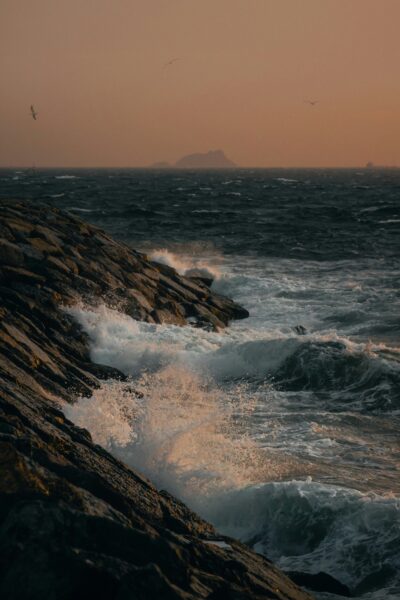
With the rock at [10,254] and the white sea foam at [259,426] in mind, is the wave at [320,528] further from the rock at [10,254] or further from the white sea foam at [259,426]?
the rock at [10,254]

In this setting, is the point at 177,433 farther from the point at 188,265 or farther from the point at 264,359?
the point at 188,265

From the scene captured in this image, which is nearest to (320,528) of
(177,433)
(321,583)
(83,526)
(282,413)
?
(321,583)

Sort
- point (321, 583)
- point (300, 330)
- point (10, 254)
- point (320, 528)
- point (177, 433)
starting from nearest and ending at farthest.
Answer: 1. point (321, 583)
2. point (320, 528)
3. point (177, 433)
4. point (10, 254)
5. point (300, 330)

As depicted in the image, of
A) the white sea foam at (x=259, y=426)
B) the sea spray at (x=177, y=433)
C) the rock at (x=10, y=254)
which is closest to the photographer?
the white sea foam at (x=259, y=426)

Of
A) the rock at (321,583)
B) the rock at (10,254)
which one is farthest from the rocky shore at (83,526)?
the rock at (10,254)

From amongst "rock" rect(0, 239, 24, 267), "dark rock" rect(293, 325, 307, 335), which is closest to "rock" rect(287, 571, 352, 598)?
"rock" rect(0, 239, 24, 267)

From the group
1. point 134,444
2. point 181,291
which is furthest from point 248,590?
point 181,291

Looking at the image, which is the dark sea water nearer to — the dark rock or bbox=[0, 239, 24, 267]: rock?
the dark rock

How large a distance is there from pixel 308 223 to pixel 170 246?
17.3 m

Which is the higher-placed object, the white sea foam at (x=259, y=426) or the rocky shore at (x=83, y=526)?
the rocky shore at (x=83, y=526)

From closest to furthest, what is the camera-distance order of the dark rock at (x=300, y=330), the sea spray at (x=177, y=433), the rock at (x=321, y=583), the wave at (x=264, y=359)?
the rock at (x=321, y=583) < the sea spray at (x=177, y=433) < the wave at (x=264, y=359) < the dark rock at (x=300, y=330)

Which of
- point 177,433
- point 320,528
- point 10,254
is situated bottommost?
point 320,528

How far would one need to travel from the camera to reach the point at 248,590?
658 centimetres

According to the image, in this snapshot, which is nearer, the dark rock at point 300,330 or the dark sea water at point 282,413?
the dark sea water at point 282,413
